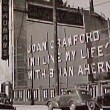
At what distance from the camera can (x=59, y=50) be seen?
120 ft

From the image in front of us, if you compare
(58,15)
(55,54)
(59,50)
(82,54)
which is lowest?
(55,54)

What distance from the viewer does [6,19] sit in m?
43.7

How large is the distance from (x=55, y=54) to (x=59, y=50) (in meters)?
5.18

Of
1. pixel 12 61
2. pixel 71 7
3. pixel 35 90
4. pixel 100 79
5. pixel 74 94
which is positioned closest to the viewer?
pixel 74 94

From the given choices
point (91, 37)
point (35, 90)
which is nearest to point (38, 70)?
point (35, 90)

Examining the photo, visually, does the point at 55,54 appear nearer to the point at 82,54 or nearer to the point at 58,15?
the point at 82,54

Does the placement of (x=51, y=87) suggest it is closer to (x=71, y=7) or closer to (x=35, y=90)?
(x=35, y=90)

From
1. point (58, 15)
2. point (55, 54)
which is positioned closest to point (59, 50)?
point (58, 15)

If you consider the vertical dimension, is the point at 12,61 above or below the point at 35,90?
above

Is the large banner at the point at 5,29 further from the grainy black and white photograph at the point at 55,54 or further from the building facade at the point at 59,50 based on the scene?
the building facade at the point at 59,50

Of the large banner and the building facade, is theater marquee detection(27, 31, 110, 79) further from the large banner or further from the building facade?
the large banner

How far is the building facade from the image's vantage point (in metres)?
32.8

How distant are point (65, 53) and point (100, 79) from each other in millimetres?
4626

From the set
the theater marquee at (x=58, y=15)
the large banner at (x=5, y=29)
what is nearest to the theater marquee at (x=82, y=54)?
the theater marquee at (x=58, y=15)
